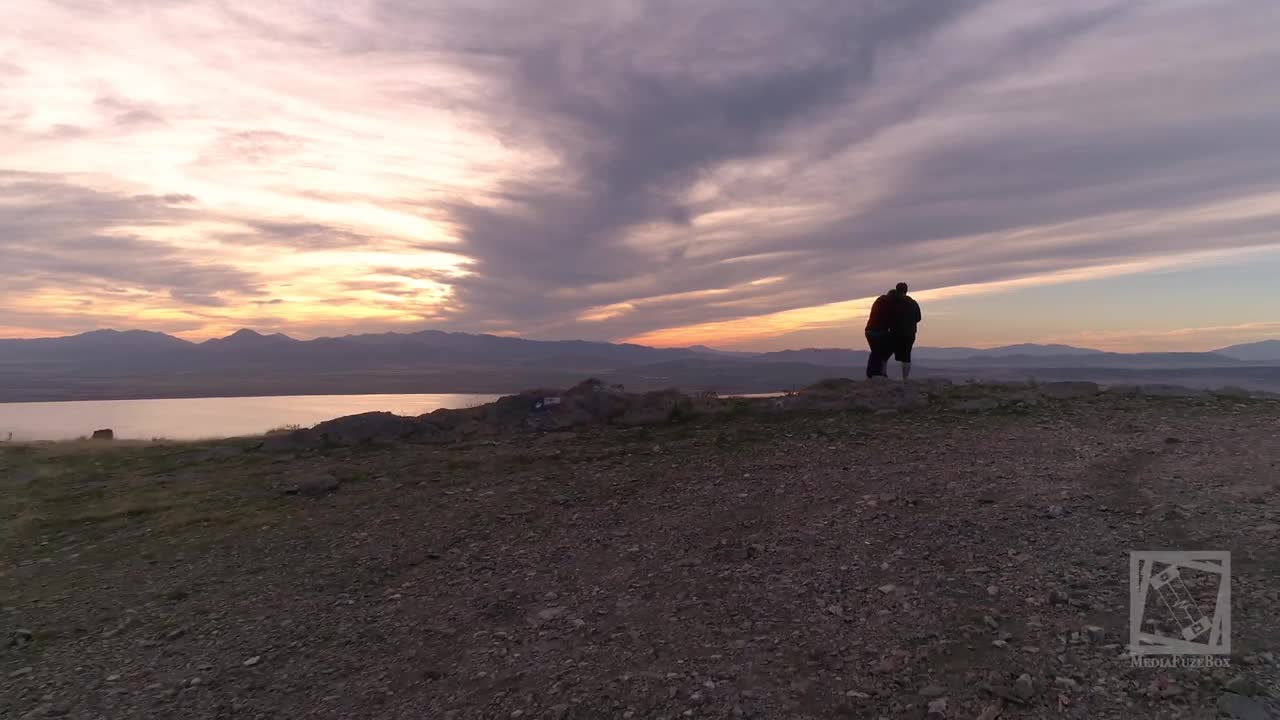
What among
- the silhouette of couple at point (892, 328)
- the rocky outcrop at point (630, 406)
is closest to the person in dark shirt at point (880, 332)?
the silhouette of couple at point (892, 328)

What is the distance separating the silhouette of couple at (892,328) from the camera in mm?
16609

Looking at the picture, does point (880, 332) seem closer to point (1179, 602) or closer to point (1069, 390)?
point (1069, 390)

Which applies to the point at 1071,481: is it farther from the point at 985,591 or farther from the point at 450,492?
the point at 450,492

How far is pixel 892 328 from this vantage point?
16828mm

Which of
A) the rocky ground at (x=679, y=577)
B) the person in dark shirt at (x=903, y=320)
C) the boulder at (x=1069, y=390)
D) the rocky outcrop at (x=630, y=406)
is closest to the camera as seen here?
the rocky ground at (x=679, y=577)

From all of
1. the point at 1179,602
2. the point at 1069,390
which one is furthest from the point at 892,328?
the point at 1179,602

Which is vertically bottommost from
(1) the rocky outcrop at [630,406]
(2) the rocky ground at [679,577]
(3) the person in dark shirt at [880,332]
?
(2) the rocky ground at [679,577]

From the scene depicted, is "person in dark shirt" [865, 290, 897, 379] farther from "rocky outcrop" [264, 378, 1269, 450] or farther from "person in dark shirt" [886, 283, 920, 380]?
"rocky outcrop" [264, 378, 1269, 450]

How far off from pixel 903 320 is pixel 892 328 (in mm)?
347

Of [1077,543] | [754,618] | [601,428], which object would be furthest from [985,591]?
[601,428]

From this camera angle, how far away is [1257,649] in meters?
4.73

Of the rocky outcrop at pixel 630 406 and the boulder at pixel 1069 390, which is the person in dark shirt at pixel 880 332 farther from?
the boulder at pixel 1069 390

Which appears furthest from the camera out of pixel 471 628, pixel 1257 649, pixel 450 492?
pixel 450 492

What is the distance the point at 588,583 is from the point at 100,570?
24.5ft
